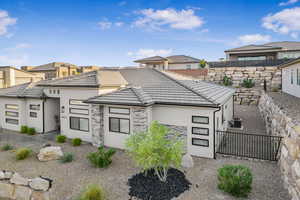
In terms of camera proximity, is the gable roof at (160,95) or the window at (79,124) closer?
the gable roof at (160,95)

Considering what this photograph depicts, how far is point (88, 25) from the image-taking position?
72.8ft

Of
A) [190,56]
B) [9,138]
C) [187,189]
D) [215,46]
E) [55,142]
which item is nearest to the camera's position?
[187,189]

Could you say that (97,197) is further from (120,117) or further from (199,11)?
(199,11)

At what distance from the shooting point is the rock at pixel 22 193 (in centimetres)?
744

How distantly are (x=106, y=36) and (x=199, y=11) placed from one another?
1298 centimetres

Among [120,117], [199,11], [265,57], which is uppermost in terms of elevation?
[199,11]

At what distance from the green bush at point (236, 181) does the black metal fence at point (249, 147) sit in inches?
114

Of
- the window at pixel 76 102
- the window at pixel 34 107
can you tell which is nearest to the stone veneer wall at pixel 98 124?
the window at pixel 76 102

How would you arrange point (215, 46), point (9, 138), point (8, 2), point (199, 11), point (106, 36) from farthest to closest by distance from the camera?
point (215, 46) → point (106, 36) → point (199, 11) → point (8, 2) → point (9, 138)

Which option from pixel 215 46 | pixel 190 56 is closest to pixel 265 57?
pixel 215 46

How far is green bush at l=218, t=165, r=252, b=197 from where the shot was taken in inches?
245

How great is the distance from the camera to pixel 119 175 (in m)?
7.98

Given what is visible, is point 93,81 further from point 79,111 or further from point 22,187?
point 22,187

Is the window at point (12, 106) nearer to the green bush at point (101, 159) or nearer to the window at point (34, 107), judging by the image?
the window at point (34, 107)
